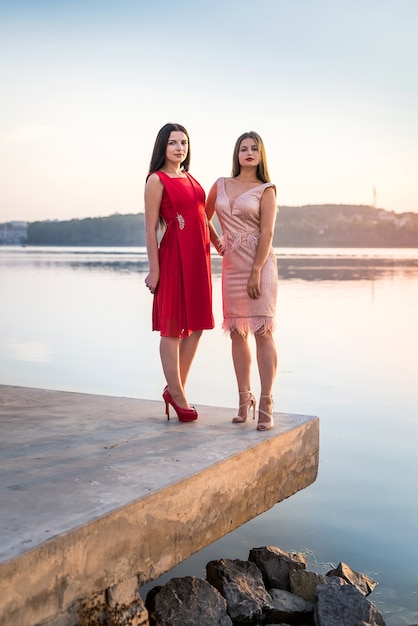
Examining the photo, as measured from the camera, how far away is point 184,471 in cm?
356

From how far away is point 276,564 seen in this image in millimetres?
4312

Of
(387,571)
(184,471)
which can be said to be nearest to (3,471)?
(184,471)

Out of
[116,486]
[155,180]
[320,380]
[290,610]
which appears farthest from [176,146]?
[320,380]

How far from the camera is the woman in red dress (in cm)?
454

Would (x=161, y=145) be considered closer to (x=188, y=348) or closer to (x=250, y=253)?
(x=250, y=253)

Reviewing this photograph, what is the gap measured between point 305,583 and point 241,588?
34cm

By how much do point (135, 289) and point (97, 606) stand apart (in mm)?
19392

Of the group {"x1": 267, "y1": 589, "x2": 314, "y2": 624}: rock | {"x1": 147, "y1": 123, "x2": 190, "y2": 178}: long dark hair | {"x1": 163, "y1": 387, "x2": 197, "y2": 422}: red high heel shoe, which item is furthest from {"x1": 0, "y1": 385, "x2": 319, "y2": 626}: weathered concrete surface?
{"x1": 147, "y1": 123, "x2": 190, "y2": 178}: long dark hair

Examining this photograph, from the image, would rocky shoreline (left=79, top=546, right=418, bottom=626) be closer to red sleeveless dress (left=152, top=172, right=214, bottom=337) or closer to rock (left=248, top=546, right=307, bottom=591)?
rock (left=248, top=546, right=307, bottom=591)

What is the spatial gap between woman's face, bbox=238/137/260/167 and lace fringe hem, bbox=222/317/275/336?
2.64 ft

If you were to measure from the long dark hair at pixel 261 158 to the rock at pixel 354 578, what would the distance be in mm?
2005

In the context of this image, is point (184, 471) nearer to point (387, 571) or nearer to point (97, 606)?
point (97, 606)

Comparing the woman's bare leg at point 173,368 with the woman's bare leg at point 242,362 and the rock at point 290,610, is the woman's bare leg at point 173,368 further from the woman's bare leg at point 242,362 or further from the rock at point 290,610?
the rock at point 290,610

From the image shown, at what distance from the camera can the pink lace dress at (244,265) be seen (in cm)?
455
